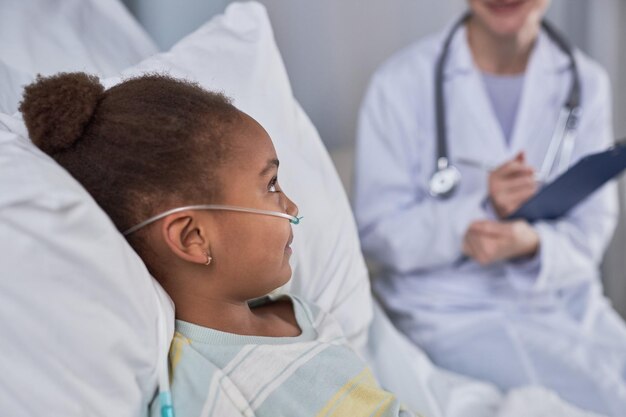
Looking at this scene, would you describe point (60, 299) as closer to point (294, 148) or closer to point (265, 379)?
point (265, 379)

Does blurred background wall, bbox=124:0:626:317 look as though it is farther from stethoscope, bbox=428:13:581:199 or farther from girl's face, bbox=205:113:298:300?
girl's face, bbox=205:113:298:300

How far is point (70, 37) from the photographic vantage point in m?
1.17

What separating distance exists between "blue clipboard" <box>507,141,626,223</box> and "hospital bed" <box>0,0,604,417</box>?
0.35 m

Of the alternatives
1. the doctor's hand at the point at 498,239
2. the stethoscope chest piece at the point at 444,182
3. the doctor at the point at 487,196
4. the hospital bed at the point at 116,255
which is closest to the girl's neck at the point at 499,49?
the doctor at the point at 487,196

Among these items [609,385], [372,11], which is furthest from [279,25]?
[609,385]

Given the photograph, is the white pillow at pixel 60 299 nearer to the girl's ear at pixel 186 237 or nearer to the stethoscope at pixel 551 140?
the girl's ear at pixel 186 237

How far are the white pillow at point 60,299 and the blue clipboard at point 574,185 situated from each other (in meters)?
0.85

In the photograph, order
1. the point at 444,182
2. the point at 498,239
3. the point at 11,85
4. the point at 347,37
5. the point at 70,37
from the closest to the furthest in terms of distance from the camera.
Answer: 1. the point at 11,85
2. the point at 70,37
3. the point at 498,239
4. the point at 444,182
5. the point at 347,37

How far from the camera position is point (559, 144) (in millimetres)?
1654

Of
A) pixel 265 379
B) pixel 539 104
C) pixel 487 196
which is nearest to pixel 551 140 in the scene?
pixel 539 104

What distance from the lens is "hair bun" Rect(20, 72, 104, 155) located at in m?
0.74

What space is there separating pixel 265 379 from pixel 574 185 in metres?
0.80

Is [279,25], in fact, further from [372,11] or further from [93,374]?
[93,374]

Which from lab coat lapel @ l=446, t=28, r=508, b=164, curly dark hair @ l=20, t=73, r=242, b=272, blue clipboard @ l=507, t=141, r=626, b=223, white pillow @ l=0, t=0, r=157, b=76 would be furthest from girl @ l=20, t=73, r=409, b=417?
lab coat lapel @ l=446, t=28, r=508, b=164
